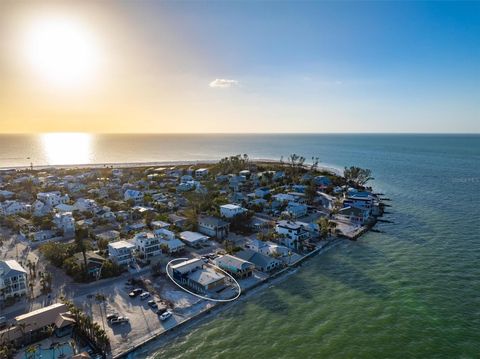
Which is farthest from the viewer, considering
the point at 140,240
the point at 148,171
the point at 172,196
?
the point at 148,171

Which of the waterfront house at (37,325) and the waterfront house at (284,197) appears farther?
the waterfront house at (284,197)

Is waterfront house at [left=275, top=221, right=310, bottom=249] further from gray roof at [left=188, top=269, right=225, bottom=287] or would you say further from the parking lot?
the parking lot

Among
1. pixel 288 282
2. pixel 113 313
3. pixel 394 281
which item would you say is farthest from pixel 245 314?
pixel 394 281

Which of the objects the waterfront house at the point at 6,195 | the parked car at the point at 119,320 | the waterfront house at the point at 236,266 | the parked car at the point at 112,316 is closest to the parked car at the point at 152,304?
the parked car at the point at 119,320

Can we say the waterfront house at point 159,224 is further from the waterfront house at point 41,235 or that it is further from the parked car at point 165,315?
the parked car at point 165,315

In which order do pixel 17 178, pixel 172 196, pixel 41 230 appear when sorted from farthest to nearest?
pixel 17 178 < pixel 172 196 < pixel 41 230

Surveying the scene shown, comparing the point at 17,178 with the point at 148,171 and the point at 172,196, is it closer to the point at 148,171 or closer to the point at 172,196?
the point at 148,171
